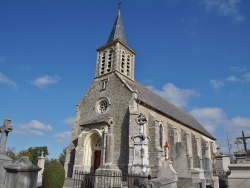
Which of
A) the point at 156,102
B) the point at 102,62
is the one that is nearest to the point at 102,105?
the point at 102,62

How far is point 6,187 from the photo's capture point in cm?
458

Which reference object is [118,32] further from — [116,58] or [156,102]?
[156,102]

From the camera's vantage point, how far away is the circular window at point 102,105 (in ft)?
61.7

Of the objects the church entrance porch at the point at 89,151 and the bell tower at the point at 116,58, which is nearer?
the church entrance porch at the point at 89,151

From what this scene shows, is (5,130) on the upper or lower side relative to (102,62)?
lower

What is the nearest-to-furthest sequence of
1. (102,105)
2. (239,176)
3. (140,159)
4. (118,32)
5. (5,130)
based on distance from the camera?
(239,176) < (5,130) < (140,159) < (102,105) < (118,32)

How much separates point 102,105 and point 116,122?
2.73 metres

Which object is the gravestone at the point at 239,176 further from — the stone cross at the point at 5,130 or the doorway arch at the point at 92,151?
the doorway arch at the point at 92,151

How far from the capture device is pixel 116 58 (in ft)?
66.2

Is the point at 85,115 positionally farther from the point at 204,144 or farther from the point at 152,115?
the point at 204,144

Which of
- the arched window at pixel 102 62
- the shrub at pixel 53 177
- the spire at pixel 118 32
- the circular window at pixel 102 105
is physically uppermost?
the spire at pixel 118 32

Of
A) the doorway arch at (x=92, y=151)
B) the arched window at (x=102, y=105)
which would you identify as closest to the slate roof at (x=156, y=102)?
the arched window at (x=102, y=105)

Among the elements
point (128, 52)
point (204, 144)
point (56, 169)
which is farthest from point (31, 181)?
point (204, 144)

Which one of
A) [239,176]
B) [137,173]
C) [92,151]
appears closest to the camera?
[239,176]
